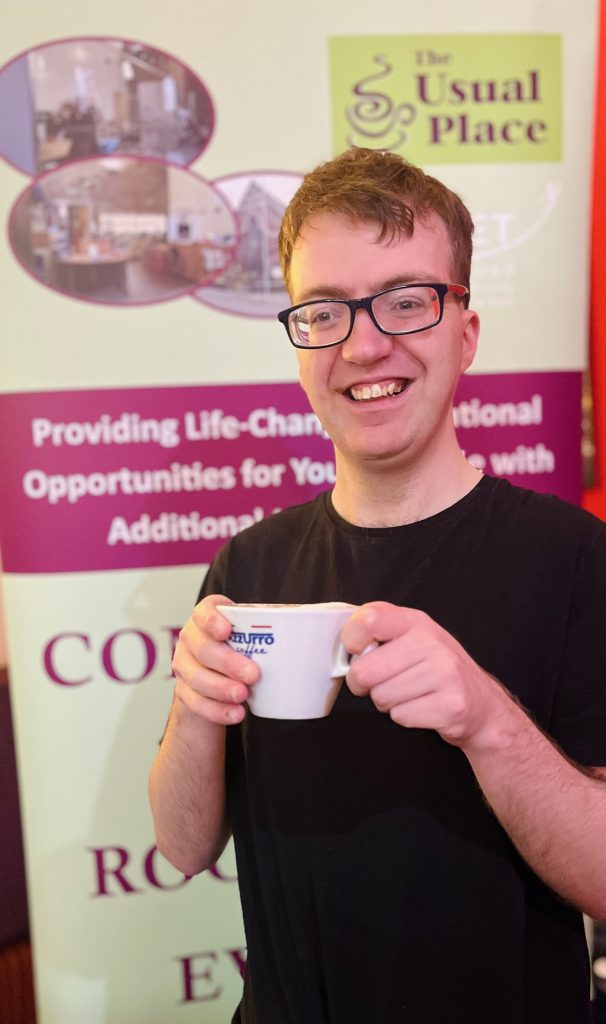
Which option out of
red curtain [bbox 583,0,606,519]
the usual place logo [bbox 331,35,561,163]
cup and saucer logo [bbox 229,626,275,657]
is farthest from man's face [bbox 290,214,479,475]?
red curtain [bbox 583,0,606,519]

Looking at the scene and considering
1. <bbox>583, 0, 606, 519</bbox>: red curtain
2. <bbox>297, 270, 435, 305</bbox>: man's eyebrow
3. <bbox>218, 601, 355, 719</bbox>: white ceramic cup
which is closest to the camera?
<bbox>218, 601, 355, 719</bbox>: white ceramic cup

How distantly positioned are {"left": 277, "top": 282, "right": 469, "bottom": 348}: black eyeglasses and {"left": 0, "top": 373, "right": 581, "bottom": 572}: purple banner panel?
648 millimetres

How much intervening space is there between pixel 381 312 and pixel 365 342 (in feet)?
0.17

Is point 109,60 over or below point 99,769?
over

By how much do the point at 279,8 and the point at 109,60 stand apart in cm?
36

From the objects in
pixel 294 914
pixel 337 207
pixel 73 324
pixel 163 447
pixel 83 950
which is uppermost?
pixel 337 207

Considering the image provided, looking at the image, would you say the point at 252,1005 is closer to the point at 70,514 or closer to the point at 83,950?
the point at 83,950

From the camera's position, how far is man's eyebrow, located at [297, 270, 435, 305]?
1140mm

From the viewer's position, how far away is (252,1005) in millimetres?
1258

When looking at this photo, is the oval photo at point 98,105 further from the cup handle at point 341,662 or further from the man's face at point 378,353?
the cup handle at point 341,662

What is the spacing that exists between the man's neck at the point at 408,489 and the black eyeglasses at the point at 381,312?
0.18 meters

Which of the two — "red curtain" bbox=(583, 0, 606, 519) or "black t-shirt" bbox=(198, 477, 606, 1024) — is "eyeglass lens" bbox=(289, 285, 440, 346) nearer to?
"black t-shirt" bbox=(198, 477, 606, 1024)

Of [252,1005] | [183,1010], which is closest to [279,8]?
[252,1005]

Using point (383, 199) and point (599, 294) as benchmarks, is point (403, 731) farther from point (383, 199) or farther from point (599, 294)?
point (599, 294)
